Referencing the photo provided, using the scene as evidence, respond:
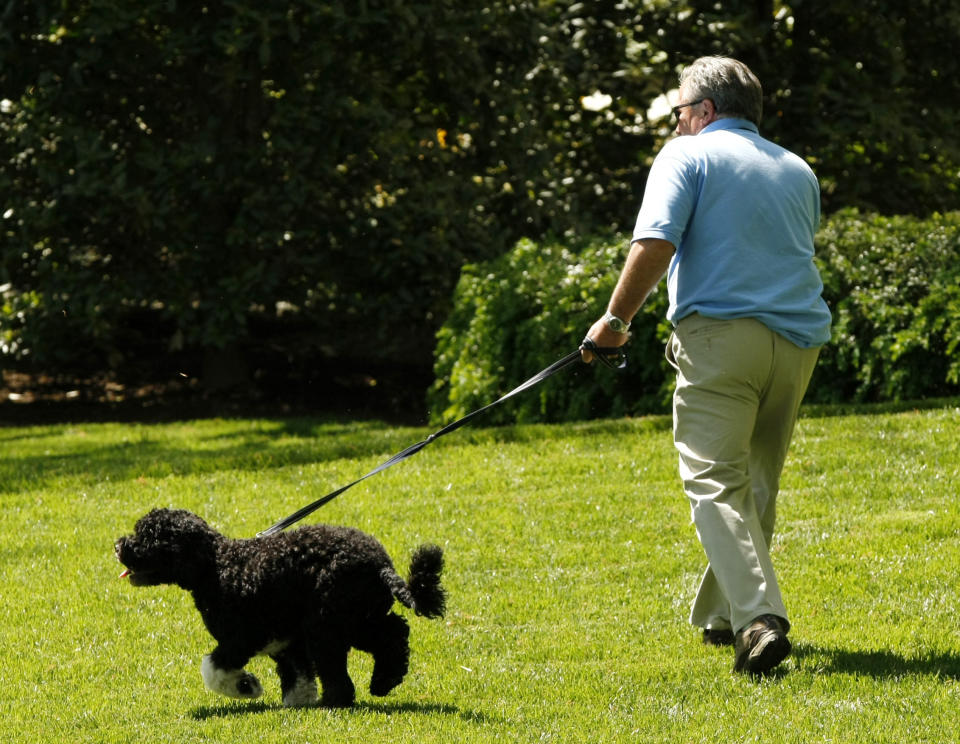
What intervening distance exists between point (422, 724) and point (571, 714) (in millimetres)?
480

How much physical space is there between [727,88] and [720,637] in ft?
6.54

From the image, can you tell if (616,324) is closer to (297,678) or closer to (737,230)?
(737,230)

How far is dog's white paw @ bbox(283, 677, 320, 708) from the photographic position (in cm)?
454

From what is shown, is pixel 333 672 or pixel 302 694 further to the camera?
pixel 302 694

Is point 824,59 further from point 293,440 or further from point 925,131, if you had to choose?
point 293,440

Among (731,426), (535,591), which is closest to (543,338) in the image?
(535,591)

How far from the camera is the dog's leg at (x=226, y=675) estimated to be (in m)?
4.45

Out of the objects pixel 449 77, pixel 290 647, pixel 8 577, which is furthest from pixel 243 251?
pixel 290 647

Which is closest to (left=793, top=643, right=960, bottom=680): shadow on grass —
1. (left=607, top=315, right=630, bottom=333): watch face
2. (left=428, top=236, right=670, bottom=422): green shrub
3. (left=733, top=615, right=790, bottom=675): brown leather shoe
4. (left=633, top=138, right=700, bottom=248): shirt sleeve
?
(left=733, top=615, right=790, bottom=675): brown leather shoe

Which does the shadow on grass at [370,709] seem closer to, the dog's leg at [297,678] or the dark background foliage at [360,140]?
the dog's leg at [297,678]

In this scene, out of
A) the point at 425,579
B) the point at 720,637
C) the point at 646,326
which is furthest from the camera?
the point at 646,326

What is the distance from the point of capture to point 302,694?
455 centimetres

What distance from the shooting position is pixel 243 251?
11.6 m

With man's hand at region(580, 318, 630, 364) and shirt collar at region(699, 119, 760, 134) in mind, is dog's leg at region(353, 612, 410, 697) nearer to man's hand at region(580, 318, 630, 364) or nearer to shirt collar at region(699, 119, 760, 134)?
man's hand at region(580, 318, 630, 364)
